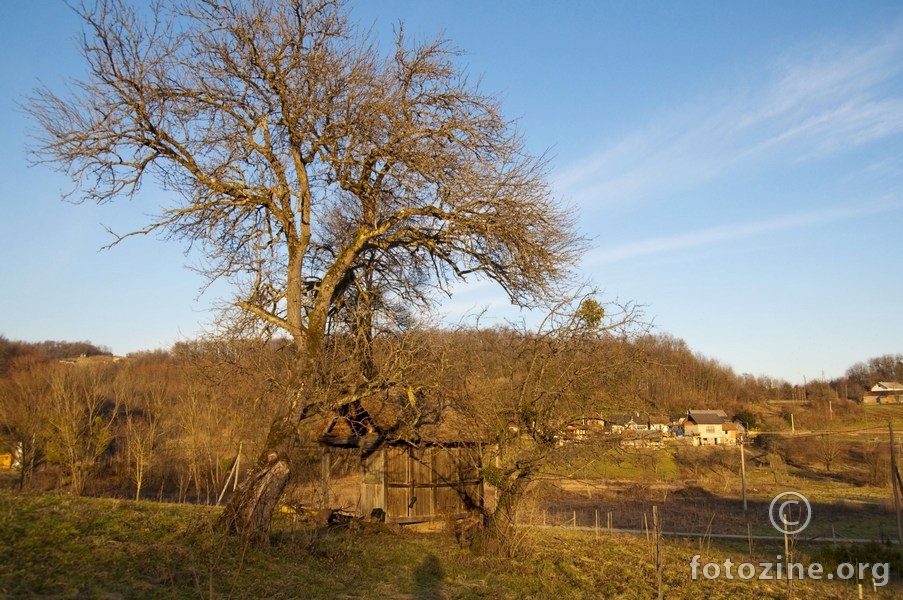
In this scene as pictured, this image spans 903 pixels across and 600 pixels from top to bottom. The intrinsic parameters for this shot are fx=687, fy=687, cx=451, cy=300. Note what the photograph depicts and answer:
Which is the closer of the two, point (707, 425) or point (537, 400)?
point (537, 400)

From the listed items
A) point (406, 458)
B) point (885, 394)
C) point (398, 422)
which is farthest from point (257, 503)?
point (885, 394)

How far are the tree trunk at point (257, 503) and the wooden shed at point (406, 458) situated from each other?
3738 mm

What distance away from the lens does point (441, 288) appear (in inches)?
584

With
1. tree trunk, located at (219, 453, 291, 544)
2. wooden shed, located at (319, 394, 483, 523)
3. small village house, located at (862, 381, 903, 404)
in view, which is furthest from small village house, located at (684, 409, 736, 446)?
tree trunk, located at (219, 453, 291, 544)

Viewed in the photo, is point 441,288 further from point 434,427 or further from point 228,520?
point 228,520

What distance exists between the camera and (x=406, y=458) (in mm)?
15461

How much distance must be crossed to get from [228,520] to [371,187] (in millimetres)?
6562

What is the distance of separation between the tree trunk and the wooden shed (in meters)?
3.74

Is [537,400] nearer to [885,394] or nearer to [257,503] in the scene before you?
[257,503]

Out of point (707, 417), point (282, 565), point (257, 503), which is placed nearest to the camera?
point (282, 565)

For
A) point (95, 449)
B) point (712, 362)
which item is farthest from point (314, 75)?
point (712, 362)

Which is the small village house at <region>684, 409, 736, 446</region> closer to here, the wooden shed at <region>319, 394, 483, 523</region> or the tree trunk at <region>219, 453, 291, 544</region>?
the wooden shed at <region>319, 394, 483, 523</region>

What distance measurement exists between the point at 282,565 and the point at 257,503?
1246mm

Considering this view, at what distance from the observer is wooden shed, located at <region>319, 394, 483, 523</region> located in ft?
46.4
